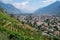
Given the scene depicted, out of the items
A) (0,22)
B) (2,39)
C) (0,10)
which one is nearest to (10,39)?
(2,39)

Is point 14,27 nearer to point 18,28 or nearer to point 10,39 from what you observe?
point 18,28

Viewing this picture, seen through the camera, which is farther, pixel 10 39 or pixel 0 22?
pixel 0 22

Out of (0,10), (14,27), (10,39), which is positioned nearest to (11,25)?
(14,27)

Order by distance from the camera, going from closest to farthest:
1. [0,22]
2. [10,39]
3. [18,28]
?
[10,39], [0,22], [18,28]

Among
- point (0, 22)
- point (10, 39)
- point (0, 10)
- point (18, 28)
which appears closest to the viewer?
point (10, 39)

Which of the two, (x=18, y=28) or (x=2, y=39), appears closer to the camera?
(x=2, y=39)

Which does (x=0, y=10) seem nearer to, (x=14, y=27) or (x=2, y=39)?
(x=14, y=27)

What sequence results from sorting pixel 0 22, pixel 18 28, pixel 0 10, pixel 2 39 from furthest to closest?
pixel 0 10, pixel 18 28, pixel 0 22, pixel 2 39
